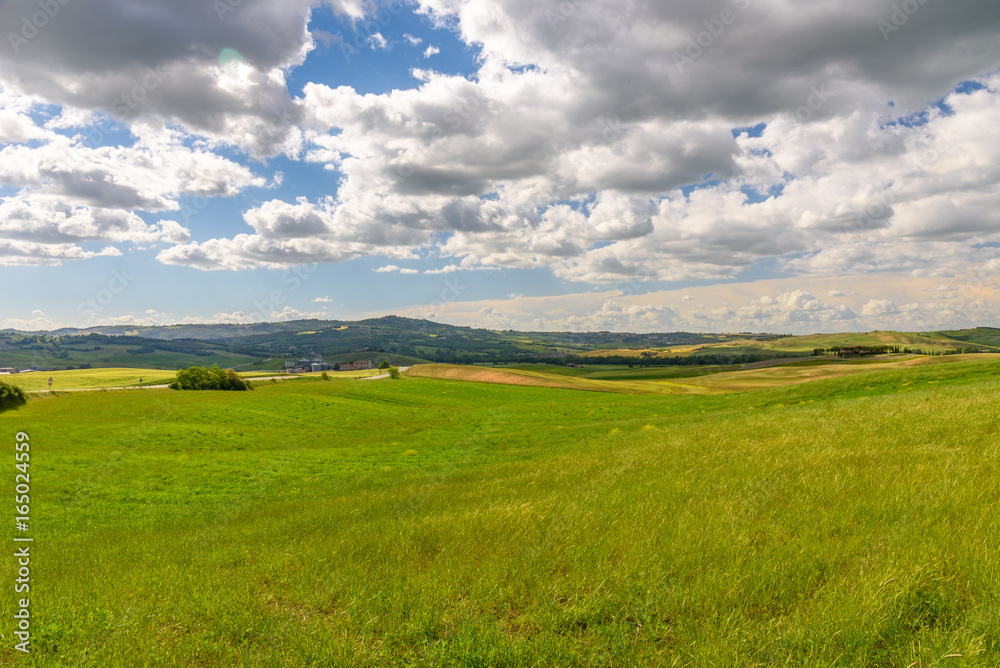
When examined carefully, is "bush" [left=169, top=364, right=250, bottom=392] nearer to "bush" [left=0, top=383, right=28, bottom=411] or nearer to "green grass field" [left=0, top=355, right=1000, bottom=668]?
"bush" [left=0, top=383, right=28, bottom=411]

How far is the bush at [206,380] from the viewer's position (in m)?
78.3

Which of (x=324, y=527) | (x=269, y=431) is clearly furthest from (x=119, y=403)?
(x=324, y=527)

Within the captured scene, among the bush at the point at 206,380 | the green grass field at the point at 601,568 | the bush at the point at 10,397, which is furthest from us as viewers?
the bush at the point at 206,380

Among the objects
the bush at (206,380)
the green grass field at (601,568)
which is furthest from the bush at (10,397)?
the green grass field at (601,568)

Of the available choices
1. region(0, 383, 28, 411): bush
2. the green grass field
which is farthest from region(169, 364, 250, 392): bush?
the green grass field

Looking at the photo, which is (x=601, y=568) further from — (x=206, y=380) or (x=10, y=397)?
(x=206, y=380)

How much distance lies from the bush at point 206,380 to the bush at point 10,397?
20.5m

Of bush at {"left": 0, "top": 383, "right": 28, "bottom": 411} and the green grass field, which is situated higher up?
the green grass field

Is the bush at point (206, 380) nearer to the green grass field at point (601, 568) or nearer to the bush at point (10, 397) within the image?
the bush at point (10, 397)

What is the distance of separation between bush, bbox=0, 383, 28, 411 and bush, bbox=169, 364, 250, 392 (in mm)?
20502

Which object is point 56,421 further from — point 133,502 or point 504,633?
point 504,633

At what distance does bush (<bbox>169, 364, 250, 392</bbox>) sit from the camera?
257 ft

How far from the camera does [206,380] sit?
79750 mm

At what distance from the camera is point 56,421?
1768 inches
